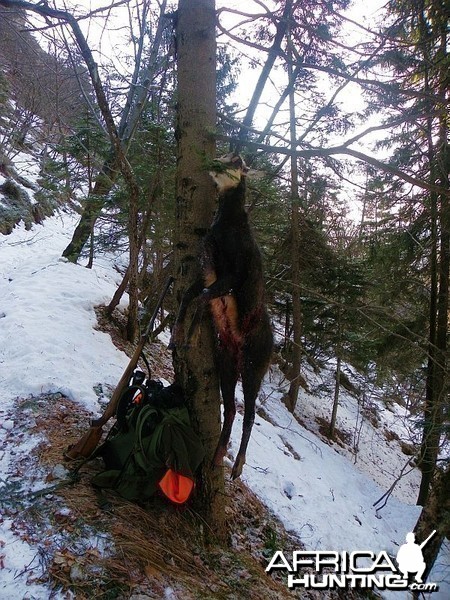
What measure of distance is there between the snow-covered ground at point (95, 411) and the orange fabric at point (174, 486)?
2.40ft

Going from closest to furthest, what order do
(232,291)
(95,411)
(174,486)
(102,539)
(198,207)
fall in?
(102,539) < (174,486) < (232,291) < (198,207) < (95,411)

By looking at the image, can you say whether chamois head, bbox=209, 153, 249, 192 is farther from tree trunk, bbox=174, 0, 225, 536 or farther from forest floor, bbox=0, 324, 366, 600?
forest floor, bbox=0, 324, 366, 600

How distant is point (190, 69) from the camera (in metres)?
2.80

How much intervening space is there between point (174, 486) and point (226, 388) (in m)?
0.71

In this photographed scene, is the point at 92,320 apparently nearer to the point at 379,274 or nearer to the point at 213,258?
the point at 213,258

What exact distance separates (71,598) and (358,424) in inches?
556

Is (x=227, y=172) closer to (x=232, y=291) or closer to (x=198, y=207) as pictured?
(x=198, y=207)

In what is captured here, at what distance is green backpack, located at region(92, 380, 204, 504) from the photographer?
2.43 meters

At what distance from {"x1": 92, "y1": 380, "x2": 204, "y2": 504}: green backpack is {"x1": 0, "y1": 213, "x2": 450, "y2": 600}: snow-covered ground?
49 cm

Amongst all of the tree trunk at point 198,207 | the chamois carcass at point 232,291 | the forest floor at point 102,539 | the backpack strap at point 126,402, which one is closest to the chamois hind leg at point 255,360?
the chamois carcass at point 232,291

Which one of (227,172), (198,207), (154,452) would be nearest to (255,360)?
(154,452)

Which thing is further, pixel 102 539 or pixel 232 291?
pixel 232 291

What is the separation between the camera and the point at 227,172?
8.45 feet

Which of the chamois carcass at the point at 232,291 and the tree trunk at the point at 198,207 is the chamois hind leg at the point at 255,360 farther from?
the tree trunk at the point at 198,207
